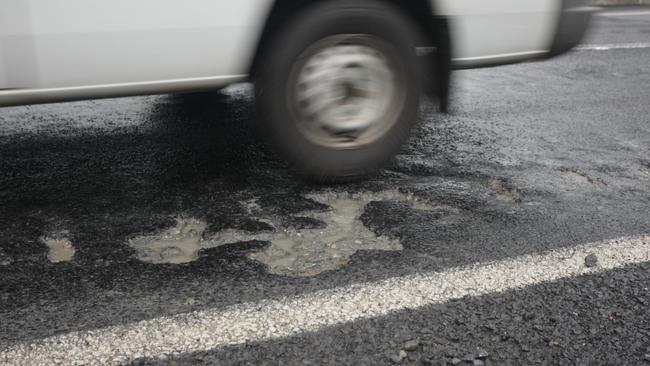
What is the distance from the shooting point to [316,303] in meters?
2.30

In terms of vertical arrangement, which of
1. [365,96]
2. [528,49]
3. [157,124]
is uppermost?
[528,49]

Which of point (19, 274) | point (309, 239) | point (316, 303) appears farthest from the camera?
point (309, 239)

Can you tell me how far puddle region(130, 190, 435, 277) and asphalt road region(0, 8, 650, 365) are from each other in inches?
0.4

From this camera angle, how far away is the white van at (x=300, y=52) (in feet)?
9.10

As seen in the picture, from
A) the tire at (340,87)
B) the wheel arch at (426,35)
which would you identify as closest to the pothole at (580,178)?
the wheel arch at (426,35)

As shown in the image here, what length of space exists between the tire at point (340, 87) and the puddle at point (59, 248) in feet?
3.56

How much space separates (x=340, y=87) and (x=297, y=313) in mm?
1408

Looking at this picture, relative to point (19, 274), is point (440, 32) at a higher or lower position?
higher

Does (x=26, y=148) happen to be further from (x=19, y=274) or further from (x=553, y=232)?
(x=553, y=232)

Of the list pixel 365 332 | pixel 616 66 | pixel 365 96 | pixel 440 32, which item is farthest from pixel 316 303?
pixel 616 66

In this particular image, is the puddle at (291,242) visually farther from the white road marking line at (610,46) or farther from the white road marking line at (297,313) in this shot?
the white road marking line at (610,46)

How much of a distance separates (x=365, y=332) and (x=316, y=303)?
23 centimetres

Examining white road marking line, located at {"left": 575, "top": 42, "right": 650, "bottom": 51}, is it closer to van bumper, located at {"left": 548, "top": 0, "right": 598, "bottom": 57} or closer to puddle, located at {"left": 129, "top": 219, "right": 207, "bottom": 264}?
van bumper, located at {"left": 548, "top": 0, "right": 598, "bottom": 57}

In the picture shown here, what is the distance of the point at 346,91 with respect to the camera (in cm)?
334
